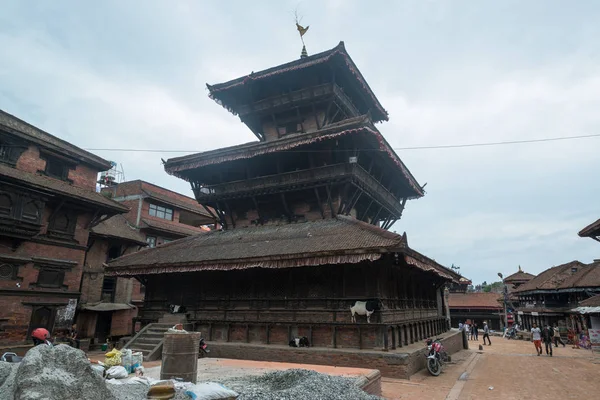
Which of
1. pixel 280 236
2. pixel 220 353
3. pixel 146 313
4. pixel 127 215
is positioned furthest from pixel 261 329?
pixel 127 215

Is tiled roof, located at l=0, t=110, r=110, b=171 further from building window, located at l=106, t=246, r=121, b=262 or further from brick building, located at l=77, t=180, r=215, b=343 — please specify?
building window, located at l=106, t=246, r=121, b=262

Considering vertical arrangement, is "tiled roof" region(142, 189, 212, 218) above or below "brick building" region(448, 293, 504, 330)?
above

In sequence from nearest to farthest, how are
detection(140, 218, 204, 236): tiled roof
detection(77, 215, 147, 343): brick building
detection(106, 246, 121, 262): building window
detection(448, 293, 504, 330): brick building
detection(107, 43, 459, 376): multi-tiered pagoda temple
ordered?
detection(107, 43, 459, 376): multi-tiered pagoda temple
detection(77, 215, 147, 343): brick building
detection(106, 246, 121, 262): building window
detection(140, 218, 204, 236): tiled roof
detection(448, 293, 504, 330): brick building

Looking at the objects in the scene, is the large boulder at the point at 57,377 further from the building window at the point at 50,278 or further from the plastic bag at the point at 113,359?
the building window at the point at 50,278

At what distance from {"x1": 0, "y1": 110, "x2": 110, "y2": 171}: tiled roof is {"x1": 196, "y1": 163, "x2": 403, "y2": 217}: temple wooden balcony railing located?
8.96m

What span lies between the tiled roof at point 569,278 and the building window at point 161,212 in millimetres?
39009

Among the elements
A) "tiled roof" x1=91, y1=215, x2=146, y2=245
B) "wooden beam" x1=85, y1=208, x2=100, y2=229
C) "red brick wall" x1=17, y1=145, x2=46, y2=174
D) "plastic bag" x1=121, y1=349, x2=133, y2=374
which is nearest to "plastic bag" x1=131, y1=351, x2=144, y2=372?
"plastic bag" x1=121, y1=349, x2=133, y2=374

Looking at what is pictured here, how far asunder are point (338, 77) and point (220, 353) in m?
15.3

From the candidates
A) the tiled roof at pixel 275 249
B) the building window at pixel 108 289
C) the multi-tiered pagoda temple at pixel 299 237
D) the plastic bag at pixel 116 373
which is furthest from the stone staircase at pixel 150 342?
the building window at pixel 108 289

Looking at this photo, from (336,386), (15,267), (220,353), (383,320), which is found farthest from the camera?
(15,267)

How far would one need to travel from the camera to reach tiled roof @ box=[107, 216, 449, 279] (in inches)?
506

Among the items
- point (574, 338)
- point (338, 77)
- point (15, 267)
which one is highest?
point (338, 77)

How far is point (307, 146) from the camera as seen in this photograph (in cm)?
1761

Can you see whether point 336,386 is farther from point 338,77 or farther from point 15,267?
point 15,267
